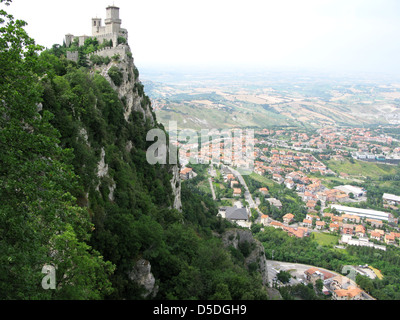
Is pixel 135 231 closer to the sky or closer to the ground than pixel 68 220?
closer to the ground

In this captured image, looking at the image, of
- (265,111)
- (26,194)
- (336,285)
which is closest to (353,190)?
(336,285)

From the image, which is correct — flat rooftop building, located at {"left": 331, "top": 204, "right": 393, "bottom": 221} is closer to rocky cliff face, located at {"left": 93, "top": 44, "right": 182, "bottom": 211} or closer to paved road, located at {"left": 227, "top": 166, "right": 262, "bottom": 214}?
paved road, located at {"left": 227, "top": 166, "right": 262, "bottom": 214}

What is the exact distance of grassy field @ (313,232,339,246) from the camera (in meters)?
44.6

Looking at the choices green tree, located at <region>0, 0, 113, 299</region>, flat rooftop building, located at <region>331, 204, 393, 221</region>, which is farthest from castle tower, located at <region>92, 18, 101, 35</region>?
flat rooftop building, located at <region>331, 204, 393, 221</region>

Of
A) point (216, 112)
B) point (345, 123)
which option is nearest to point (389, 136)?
point (345, 123)

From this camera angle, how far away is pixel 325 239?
150 ft

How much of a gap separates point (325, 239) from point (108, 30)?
35896 mm

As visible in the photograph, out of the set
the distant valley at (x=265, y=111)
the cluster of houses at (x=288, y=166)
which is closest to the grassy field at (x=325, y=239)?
the cluster of houses at (x=288, y=166)

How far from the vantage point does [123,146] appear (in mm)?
21734

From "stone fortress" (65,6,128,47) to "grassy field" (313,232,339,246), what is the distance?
33790mm

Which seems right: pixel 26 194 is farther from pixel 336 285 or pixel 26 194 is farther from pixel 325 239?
pixel 325 239

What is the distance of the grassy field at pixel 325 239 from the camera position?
4457cm
